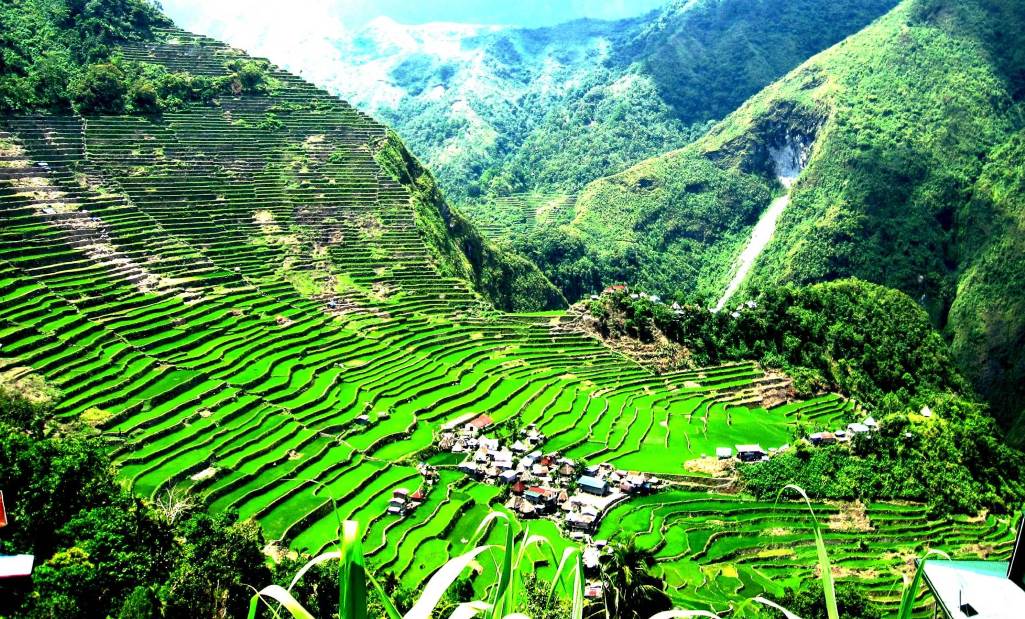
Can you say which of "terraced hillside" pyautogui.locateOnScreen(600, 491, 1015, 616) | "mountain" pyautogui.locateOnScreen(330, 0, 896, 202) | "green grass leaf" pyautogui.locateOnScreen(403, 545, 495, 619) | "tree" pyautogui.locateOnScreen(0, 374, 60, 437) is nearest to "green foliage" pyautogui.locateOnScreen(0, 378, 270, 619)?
"tree" pyautogui.locateOnScreen(0, 374, 60, 437)

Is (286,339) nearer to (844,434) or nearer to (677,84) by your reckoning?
(844,434)

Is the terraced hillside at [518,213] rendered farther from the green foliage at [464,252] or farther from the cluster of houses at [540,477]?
the cluster of houses at [540,477]

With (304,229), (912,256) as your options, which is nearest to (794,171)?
(912,256)

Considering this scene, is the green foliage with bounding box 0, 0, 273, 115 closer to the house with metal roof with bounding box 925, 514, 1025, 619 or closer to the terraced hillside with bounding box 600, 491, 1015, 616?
the terraced hillside with bounding box 600, 491, 1015, 616

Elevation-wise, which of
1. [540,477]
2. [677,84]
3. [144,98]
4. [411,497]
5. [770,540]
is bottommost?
[540,477]

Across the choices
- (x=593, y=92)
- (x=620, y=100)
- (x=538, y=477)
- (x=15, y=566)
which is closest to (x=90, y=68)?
(x=538, y=477)

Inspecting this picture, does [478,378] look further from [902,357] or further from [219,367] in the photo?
[902,357]

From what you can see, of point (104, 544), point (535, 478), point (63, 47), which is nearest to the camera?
point (104, 544)
